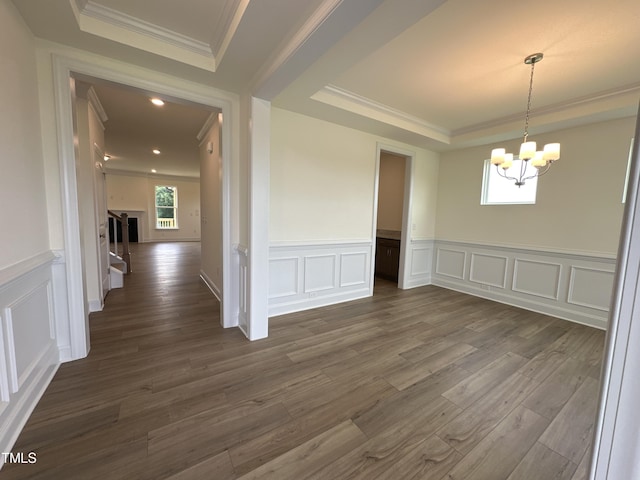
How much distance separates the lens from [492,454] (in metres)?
1.47

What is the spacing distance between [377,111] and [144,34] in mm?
2476

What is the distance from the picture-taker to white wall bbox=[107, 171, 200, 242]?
954 centimetres

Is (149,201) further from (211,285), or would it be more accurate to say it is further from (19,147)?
(19,147)

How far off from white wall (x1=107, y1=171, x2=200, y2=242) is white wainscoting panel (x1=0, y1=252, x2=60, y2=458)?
30.8 feet

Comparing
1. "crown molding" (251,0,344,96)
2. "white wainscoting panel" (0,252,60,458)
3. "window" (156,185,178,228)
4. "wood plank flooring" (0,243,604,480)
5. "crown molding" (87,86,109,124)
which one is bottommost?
"wood plank flooring" (0,243,604,480)

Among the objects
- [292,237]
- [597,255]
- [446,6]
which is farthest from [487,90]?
[292,237]

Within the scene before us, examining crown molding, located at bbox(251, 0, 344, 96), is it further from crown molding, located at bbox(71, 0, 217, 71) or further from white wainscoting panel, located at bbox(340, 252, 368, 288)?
white wainscoting panel, located at bbox(340, 252, 368, 288)

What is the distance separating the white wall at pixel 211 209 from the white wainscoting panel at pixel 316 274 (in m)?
0.88

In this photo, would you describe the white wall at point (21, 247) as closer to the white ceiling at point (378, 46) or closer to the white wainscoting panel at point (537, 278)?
the white ceiling at point (378, 46)

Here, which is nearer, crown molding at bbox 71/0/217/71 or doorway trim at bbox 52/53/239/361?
crown molding at bbox 71/0/217/71

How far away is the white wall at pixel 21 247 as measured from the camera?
1.46 metres

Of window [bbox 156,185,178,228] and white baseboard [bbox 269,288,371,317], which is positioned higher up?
window [bbox 156,185,178,228]

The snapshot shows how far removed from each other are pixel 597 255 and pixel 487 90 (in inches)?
96.7

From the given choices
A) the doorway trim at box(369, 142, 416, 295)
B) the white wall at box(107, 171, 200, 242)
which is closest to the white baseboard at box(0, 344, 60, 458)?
the doorway trim at box(369, 142, 416, 295)
